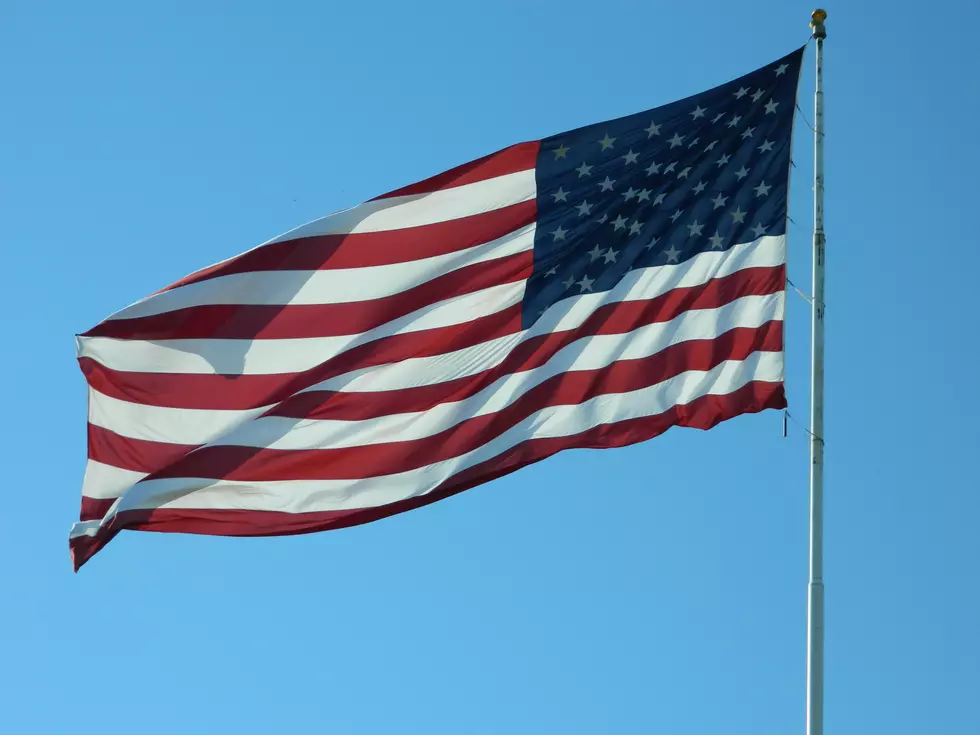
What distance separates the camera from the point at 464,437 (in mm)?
22625

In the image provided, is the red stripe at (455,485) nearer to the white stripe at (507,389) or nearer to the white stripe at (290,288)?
the white stripe at (507,389)

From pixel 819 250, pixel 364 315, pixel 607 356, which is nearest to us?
pixel 819 250

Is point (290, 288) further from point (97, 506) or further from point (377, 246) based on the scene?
point (97, 506)

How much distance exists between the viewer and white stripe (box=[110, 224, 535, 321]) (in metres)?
23.9

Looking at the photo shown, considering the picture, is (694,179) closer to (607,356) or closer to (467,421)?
(607,356)

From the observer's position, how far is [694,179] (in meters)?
23.0

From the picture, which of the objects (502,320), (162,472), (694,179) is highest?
(694,179)

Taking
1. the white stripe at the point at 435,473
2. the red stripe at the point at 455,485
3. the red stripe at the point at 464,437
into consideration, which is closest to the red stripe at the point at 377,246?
the red stripe at the point at 464,437

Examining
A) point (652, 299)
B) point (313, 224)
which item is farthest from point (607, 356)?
point (313, 224)

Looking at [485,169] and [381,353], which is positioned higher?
[485,169]

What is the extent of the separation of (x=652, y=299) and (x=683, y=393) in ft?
4.31

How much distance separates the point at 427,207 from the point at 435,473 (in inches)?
129

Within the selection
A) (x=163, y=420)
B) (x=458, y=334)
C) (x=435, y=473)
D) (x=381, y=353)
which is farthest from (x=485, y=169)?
(x=163, y=420)

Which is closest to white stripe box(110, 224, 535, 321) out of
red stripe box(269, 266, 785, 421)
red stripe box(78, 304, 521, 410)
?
red stripe box(78, 304, 521, 410)
